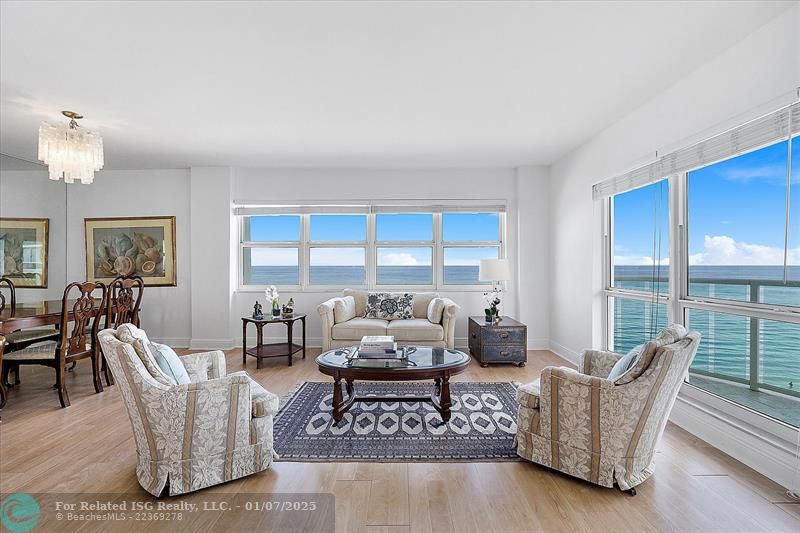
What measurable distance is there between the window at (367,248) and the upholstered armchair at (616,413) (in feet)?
12.2

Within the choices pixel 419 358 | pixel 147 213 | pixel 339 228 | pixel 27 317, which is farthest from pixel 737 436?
pixel 147 213

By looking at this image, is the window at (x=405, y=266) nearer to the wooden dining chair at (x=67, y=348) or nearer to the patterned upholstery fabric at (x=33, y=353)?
the wooden dining chair at (x=67, y=348)

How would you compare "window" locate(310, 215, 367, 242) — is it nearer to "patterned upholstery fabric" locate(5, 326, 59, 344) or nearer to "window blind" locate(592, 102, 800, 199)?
"patterned upholstery fabric" locate(5, 326, 59, 344)

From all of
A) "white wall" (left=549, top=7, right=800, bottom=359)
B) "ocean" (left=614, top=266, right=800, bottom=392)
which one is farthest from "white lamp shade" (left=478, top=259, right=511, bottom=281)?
"ocean" (left=614, top=266, right=800, bottom=392)

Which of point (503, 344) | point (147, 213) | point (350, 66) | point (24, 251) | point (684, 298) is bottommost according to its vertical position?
point (503, 344)

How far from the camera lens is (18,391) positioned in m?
4.01

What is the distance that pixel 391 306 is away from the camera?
18.1ft

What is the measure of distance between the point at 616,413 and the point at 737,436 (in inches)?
41.9

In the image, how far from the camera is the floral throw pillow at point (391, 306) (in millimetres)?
5469

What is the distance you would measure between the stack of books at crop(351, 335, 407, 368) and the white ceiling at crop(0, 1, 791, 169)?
2.04m

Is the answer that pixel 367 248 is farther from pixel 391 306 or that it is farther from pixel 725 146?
pixel 725 146

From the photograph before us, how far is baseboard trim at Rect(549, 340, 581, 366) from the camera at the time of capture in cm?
488

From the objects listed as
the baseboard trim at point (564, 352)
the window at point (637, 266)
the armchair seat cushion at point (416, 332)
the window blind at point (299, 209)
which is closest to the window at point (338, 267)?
the window blind at point (299, 209)

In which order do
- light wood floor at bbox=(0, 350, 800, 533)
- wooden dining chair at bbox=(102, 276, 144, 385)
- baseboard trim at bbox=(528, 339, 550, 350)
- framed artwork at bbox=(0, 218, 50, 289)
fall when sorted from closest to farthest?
light wood floor at bbox=(0, 350, 800, 533) < wooden dining chair at bbox=(102, 276, 144, 385) < framed artwork at bbox=(0, 218, 50, 289) < baseboard trim at bbox=(528, 339, 550, 350)
